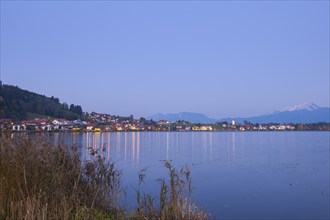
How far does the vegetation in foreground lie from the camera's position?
830cm

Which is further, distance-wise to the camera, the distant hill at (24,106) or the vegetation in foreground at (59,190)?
the distant hill at (24,106)

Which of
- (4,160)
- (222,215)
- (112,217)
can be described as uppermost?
(4,160)

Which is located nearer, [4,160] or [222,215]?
[4,160]

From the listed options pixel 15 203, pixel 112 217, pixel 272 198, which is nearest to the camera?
pixel 15 203

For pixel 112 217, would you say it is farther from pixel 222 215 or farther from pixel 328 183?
pixel 328 183

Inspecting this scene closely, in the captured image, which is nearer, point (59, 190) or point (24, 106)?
point (59, 190)

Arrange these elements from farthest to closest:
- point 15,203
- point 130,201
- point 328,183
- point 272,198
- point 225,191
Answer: point 328,183
point 225,191
point 272,198
point 130,201
point 15,203

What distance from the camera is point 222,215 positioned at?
18391mm

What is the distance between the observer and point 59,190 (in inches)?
353

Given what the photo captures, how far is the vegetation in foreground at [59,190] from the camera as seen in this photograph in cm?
830

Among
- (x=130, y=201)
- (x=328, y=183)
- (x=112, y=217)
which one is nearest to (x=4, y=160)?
(x=112, y=217)

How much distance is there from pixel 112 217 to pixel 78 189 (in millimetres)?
1191

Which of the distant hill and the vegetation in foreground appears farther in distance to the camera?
the distant hill

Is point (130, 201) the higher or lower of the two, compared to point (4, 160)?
lower
